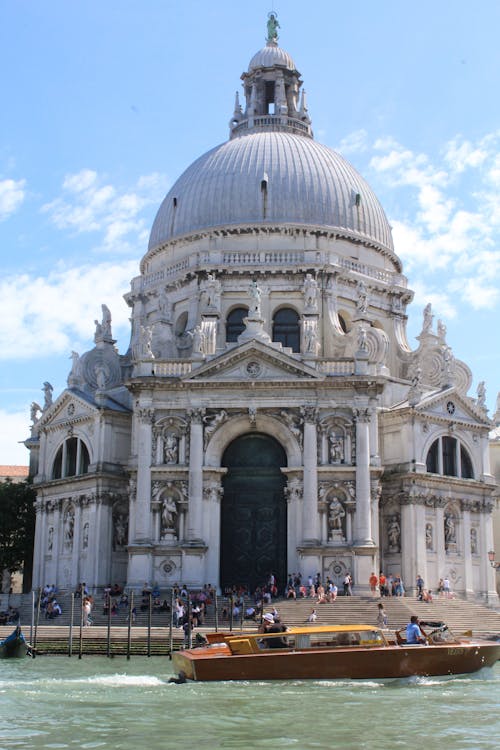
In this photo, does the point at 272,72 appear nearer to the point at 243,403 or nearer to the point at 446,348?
the point at 446,348

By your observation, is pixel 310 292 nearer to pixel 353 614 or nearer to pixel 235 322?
pixel 235 322

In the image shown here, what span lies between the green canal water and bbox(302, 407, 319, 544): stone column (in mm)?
15985

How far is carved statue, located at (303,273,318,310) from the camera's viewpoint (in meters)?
48.2

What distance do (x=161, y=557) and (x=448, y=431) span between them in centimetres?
1505

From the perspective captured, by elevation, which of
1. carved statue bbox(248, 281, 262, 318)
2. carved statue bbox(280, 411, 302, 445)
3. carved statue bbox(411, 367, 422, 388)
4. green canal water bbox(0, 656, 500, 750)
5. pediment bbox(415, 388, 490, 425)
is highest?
carved statue bbox(248, 281, 262, 318)

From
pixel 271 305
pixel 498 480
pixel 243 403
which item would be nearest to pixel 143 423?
pixel 243 403

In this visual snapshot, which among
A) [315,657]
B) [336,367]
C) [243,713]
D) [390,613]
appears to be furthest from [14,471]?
[243,713]

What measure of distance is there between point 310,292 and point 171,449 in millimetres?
10092

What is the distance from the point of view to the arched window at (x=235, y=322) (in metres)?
52.8

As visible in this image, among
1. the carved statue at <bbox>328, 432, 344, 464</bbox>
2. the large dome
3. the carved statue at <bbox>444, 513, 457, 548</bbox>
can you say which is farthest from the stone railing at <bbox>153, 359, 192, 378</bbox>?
the carved statue at <bbox>444, 513, 457, 548</bbox>

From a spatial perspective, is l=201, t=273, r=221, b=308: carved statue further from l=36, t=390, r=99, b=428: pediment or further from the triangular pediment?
l=36, t=390, r=99, b=428: pediment

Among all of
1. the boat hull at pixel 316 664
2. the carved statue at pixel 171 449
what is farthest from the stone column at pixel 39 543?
the boat hull at pixel 316 664

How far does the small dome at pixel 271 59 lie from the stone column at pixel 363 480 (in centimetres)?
2609

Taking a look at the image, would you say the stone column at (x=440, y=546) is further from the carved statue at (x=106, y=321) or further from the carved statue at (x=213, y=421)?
the carved statue at (x=106, y=321)
